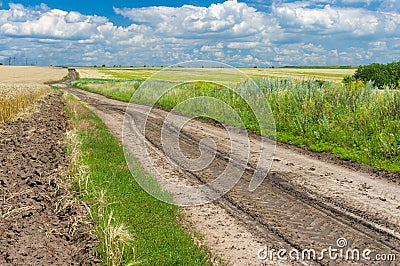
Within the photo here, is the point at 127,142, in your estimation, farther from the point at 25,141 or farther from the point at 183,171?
the point at 183,171

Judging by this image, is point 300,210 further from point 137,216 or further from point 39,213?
point 39,213

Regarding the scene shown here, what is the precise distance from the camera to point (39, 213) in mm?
6422

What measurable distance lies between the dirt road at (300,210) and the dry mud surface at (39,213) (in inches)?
72.3

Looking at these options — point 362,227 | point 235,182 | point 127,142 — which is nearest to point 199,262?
point 362,227

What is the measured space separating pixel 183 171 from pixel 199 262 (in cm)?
479

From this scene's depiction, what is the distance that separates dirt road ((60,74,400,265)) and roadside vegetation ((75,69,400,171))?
3.47ft

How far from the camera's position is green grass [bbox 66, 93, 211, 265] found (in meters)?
5.38

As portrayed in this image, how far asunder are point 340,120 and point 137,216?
9.33 m

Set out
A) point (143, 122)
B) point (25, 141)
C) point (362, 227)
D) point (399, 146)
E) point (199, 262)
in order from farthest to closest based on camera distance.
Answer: point (143, 122)
point (25, 141)
point (399, 146)
point (362, 227)
point (199, 262)

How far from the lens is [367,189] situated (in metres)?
8.56

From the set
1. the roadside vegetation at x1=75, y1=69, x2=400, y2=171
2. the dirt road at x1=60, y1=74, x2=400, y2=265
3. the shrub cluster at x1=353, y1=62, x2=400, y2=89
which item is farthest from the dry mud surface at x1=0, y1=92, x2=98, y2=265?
the shrub cluster at x1=353, y1=62, x2=400, y2=89

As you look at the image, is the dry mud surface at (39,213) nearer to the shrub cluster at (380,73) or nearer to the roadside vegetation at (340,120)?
the roadside vegetation at (340,120)

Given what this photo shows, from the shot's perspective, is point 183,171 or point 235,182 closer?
point 235,182

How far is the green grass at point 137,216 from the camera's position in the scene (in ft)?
17.7
